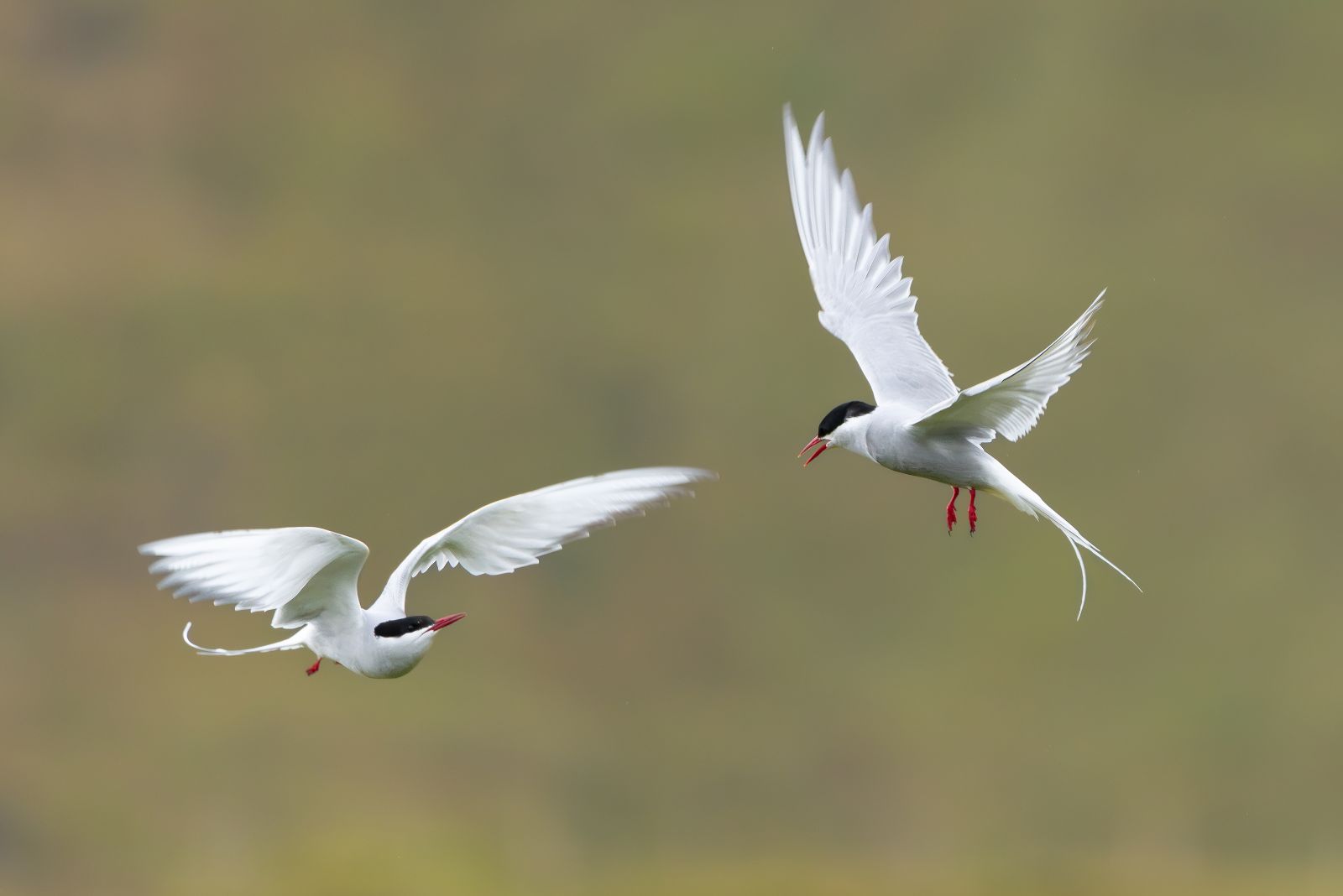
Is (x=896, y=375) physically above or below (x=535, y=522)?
above

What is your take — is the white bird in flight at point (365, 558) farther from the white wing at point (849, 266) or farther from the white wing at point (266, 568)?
the white wing at point (849, 266)

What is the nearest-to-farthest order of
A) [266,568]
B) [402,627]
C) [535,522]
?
1. [266,568]
2. [402,627]
3. [535,522]

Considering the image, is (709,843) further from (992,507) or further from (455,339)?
(455,339)

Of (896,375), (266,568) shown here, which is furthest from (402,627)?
(896,375)

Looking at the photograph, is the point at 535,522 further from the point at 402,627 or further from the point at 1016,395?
the point at 1016,395

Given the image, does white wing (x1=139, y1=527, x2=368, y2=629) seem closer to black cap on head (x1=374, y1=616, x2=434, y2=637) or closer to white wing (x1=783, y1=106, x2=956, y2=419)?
black cap on head (x1=374, y1=616, x2=434, y2=637)

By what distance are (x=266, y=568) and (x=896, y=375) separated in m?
3.01

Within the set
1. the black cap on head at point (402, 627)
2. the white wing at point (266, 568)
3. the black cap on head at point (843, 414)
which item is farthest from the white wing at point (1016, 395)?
the white wing at point (266, 568)

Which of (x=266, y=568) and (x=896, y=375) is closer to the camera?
(x=266, y=568)

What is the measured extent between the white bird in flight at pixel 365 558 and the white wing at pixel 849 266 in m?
1.87

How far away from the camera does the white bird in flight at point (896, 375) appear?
7628mm

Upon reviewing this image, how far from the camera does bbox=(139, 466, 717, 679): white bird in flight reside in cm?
729

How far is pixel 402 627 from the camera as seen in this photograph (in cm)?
771

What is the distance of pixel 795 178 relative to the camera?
957 cm
